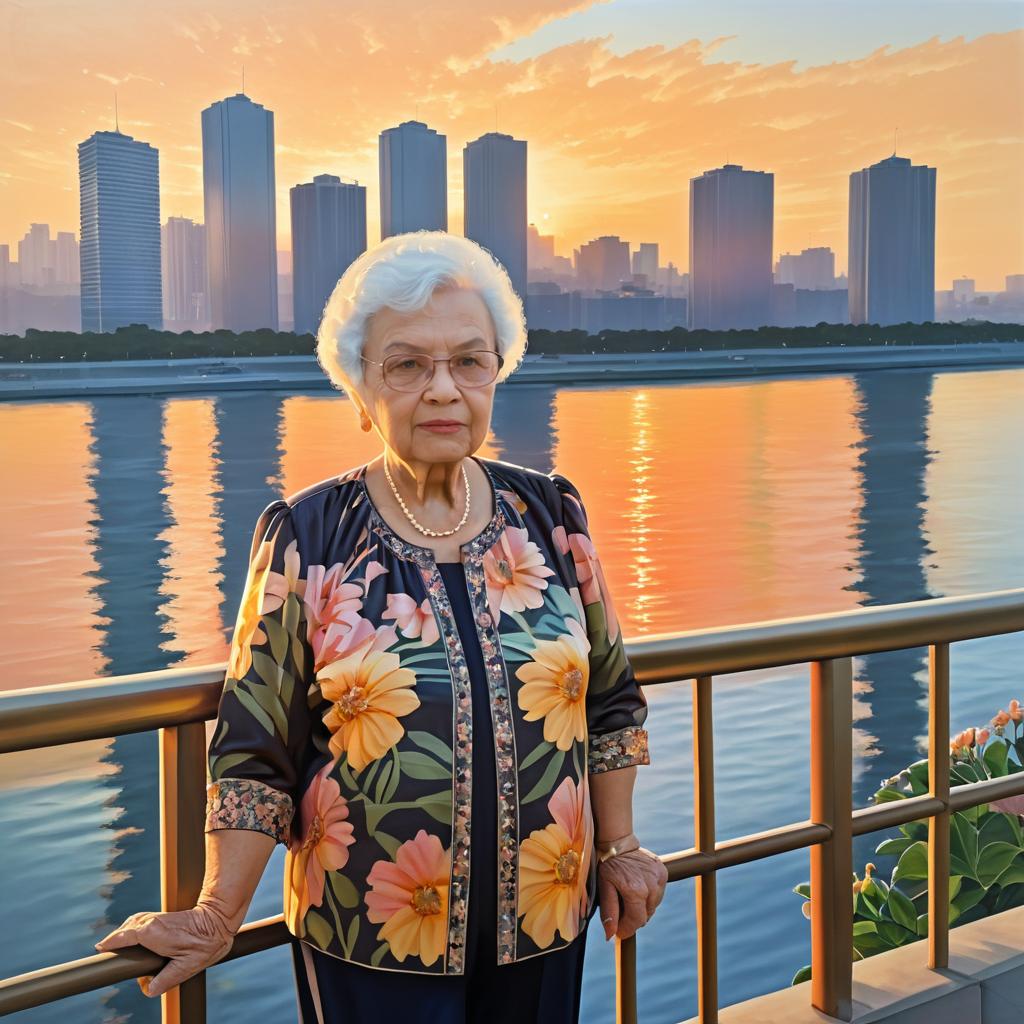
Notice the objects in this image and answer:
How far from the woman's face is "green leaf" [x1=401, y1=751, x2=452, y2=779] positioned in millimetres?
274

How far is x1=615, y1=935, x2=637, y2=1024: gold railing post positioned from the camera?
5.16 ft

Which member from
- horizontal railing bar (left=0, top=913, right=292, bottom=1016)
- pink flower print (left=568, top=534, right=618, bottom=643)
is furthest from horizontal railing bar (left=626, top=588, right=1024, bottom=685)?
horizontal railing bar (left=0, top=913, right=292, bottom=1016)

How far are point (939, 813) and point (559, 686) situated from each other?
78 centimetres

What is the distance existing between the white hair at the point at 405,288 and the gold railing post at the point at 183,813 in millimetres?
365

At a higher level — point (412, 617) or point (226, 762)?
point (412, 617)

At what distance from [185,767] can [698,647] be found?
561mm

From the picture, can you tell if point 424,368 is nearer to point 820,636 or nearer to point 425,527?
point 425,527

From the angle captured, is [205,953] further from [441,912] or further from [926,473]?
[926,473]

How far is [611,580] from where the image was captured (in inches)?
606

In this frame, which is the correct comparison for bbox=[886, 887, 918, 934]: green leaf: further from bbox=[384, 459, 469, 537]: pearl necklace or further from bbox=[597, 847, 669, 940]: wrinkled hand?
bbox=[384, 459, 469, 537]: pearl necklace

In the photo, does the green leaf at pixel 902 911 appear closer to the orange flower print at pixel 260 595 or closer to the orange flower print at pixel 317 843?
the orange flower print at pixel 317 843

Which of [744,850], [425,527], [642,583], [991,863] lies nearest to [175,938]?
[425,527]

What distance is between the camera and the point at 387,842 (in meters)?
1.25

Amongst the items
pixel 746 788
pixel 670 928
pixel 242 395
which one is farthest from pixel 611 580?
pixel 242 395
